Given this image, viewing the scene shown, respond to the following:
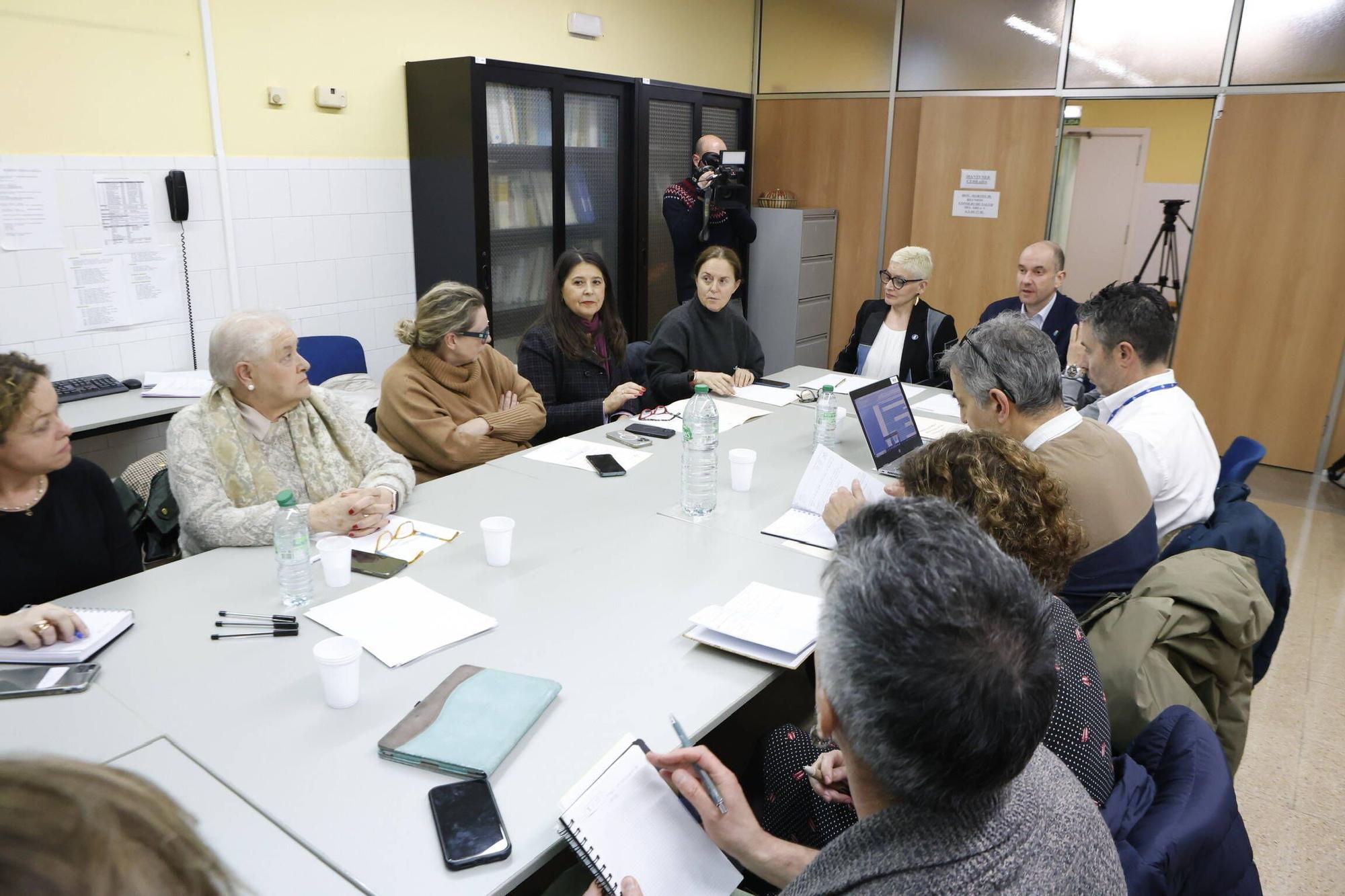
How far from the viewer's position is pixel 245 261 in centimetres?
417

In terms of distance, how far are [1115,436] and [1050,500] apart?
0.73 meters

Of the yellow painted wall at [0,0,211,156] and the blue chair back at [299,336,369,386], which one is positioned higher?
the yellow painted wall at [0,0,211,156]

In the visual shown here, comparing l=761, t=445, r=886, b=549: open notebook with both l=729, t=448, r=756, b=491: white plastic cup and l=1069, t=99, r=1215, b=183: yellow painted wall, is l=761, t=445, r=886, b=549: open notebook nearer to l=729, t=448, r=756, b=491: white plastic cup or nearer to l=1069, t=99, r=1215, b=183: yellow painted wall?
l=729, t=448, r=756, b=491: white plastic cup

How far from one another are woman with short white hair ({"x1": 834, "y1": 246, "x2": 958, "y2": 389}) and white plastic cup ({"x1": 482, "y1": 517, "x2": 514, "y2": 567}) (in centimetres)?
256

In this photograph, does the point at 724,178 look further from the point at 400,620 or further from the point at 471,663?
the point at 471,663

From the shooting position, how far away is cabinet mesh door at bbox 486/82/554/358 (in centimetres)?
474

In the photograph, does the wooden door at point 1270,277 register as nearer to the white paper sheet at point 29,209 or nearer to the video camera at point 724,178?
the video camera at point 724,178

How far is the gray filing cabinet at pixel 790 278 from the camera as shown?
642 centimetres

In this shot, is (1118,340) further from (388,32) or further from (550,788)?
(388,32)

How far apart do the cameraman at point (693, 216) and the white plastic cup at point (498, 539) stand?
12.2ft

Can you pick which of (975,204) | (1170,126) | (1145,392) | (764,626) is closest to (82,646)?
(764,626)

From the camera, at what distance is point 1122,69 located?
5512 mm

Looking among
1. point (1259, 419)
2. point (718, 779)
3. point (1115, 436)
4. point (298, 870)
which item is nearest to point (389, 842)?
point (298, 870)

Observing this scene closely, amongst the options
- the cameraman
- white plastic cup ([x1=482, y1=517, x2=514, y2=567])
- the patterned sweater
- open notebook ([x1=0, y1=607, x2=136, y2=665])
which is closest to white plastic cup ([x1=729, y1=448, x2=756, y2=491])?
white plastic cup ([x1=482, y1=517, x2=514, y2=567])
